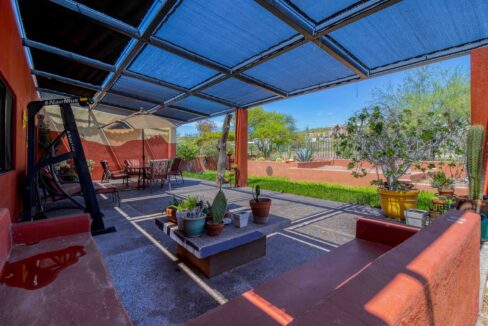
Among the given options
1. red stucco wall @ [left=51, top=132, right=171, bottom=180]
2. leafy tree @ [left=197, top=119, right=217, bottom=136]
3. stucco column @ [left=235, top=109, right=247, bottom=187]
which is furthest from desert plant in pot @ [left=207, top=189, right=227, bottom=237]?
Result: leafy tree @ [left=197, top=119, right=217, bottom=136]

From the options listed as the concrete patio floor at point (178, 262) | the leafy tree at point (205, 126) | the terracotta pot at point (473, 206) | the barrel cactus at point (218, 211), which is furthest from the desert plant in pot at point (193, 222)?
the leafy tree at point (205, 126)

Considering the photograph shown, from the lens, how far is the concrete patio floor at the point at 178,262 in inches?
76.9

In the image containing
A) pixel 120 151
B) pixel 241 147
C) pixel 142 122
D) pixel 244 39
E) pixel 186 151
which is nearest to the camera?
pixel 244 39

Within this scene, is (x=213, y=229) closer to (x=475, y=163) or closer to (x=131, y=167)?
(x=475, y=163)

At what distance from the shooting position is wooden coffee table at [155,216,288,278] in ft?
6.89

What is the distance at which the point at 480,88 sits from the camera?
11.9 ft

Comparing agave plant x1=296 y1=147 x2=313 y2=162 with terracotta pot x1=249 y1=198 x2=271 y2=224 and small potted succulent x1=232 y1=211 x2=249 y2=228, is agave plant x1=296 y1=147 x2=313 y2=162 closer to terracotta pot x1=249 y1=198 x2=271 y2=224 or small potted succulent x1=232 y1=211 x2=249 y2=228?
terracotta pot x1=249 y1=198 x2=271 y2=224

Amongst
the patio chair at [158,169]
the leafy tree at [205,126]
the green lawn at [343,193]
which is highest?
the leafy tree at [205,126]

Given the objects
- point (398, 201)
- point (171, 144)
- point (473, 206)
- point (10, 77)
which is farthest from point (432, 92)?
point (10, 77)

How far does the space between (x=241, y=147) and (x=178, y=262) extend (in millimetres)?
6162

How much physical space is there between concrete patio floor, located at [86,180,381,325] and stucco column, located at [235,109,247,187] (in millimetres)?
3482

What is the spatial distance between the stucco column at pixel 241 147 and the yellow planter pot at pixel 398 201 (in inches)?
190

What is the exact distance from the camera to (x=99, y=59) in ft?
16.3

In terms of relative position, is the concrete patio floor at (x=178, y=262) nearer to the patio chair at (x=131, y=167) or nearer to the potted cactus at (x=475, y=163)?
the potted cactus at (x=475, y=163)
